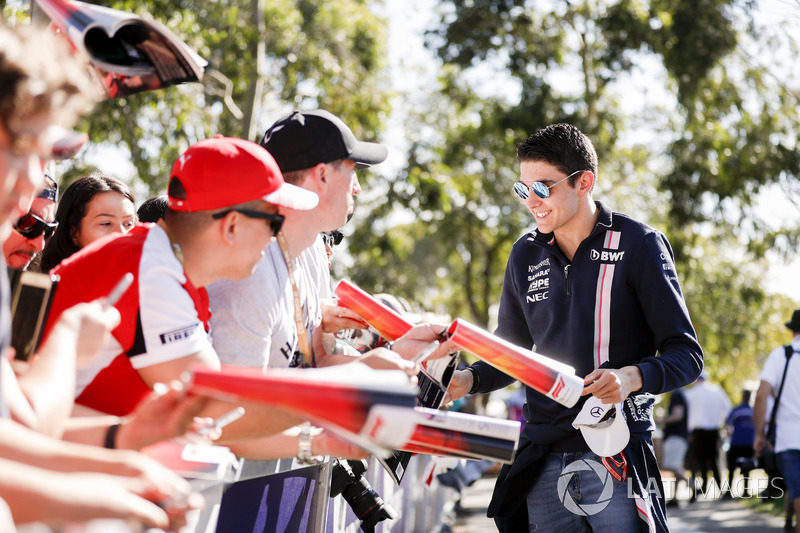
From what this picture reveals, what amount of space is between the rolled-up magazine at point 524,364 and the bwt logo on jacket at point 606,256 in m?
0.84

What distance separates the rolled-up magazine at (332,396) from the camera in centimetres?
175

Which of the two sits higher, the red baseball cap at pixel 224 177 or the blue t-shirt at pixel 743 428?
the red baseball cap at pixel 224 177

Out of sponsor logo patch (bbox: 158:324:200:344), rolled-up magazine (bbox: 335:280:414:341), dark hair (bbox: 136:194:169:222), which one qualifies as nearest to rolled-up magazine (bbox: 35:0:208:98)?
sponsor logo patch (bbox: 158:324:200:344)

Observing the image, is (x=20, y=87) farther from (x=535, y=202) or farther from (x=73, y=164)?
(x=73, y=164)

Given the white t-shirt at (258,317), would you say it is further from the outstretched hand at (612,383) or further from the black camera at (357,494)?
the outstretched hand at (612,383)

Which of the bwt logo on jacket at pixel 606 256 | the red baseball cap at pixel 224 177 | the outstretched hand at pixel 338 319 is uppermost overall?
the red baseball cap at pixel 224 177

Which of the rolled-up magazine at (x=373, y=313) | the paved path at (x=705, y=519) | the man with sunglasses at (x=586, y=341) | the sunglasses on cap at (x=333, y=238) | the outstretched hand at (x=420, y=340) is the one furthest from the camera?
the paved path at (x=705, y=519)

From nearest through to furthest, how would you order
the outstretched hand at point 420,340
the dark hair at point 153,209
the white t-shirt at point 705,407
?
the outstretched hand at point 420,340, the dark hair at point 153,209, the white t-shirt at point 705,407

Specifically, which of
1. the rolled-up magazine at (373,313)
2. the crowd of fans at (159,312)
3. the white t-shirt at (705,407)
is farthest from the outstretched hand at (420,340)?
the white t-shirt at (705,407)

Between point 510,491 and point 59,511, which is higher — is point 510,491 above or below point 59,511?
below

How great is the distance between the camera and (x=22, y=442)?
63.4 inches

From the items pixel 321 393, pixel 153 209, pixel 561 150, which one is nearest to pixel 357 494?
pixel 561 150

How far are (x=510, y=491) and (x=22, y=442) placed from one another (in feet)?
8.26

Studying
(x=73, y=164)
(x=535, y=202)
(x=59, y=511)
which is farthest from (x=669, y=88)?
(x=59, y=511)
